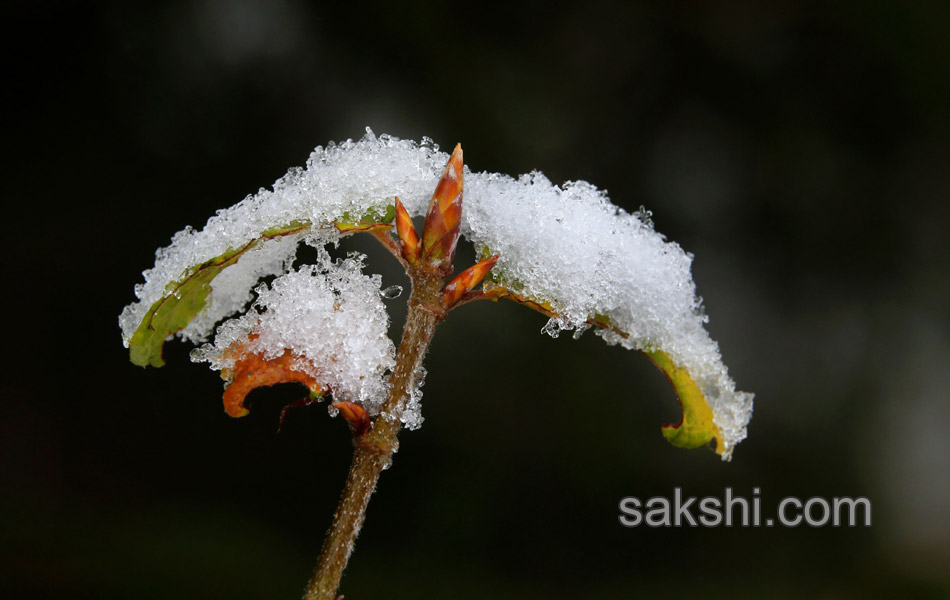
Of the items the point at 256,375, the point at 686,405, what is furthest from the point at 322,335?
the point at 686,405

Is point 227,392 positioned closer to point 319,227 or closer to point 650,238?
point 319,227

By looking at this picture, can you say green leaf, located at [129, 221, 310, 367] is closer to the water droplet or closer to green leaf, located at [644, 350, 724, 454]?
the water droplet

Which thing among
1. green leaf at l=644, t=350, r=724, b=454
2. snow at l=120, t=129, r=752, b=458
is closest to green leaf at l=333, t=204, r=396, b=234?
snow at l=120, t=129, r=752, b=458

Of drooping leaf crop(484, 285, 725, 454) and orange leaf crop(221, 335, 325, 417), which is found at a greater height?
drooping leaf crop(484, 285, 725, 454)

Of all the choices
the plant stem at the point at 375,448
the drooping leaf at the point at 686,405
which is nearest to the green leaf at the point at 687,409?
the drooping leaf at the point at 686,405

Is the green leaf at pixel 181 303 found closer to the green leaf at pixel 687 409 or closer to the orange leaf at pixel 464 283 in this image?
the orange leaf at pixel 464 283

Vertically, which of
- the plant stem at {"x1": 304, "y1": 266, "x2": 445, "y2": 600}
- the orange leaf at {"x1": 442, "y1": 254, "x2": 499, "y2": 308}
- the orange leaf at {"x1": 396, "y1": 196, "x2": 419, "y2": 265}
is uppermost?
the orange leaf at {"x1": 396, "y1": 196, "x2": 419, "y2": 265}

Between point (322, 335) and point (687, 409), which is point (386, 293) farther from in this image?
point (687, 409)
